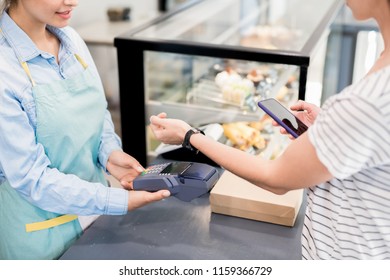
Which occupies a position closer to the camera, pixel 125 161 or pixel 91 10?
pixel 125 161

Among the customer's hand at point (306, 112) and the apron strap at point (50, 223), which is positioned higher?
the customer's hand at point (306, 112)

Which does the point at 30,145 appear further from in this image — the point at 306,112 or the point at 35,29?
the point at 306,112

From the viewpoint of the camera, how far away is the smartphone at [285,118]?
1287mm

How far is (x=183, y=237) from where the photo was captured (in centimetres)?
155

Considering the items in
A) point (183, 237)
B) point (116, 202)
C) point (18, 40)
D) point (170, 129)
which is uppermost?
point (18, 40)

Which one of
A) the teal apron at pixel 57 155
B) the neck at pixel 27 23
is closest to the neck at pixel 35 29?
the neck at pixel 27 23

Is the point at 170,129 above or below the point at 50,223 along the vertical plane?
above

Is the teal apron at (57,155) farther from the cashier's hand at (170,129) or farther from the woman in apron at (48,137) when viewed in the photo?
the cashier's hand at (170,129)

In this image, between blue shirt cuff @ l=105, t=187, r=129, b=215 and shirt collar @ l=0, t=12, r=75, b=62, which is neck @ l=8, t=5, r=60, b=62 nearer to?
shirt collar @ l=0, t=12, r=75, b=62

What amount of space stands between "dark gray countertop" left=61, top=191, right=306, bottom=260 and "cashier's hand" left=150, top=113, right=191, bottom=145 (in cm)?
32

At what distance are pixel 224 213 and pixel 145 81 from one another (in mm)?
714

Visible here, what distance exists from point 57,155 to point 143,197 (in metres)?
0.28

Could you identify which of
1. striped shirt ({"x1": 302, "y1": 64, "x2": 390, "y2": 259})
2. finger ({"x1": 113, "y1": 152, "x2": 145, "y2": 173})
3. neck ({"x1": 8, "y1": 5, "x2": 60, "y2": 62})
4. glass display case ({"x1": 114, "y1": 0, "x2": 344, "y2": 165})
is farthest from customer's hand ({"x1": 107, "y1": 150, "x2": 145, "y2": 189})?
striped shirt ({"x1": 302, "y1": 64, "x2": 390, "y2": 259})

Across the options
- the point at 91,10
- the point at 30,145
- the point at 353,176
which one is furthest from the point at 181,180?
the point at 91,10
